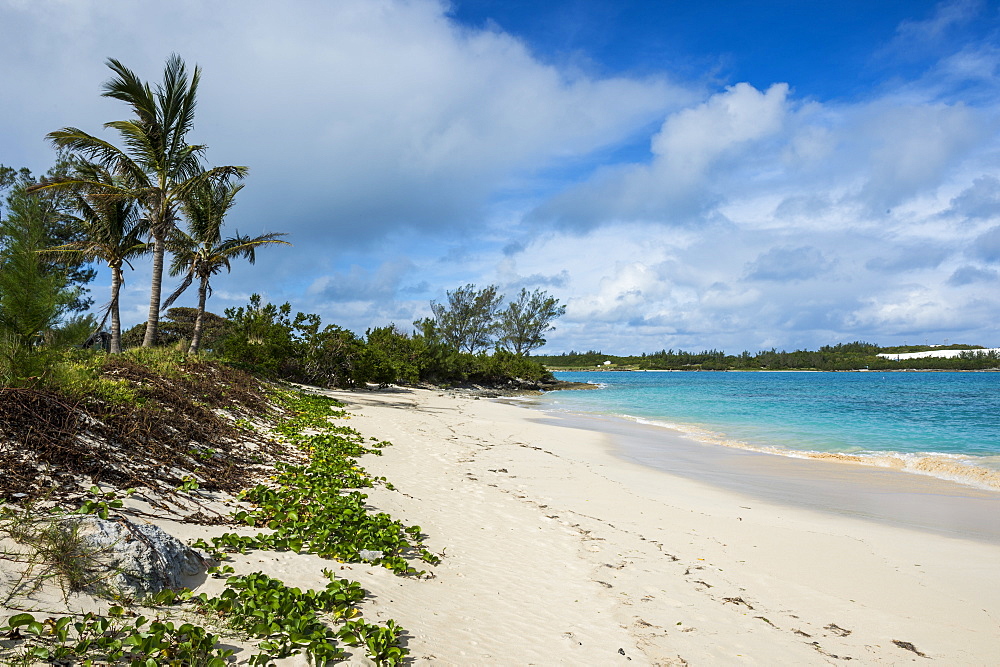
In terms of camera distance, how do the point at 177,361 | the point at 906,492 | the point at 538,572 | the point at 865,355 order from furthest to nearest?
the point at 865,355 → the point at 177,361 → the point at 906,492 → the point at 538,572

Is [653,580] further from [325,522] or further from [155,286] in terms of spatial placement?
[155,286]

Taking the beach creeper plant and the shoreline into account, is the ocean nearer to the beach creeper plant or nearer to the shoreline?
the shoreline

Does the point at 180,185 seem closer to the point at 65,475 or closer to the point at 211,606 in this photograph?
the point at 65,475

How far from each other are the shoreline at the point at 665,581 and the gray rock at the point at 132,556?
4.52ft

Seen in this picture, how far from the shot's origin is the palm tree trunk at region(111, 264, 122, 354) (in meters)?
21.4

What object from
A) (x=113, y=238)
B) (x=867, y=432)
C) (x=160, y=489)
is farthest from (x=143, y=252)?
(x=867, y=432)

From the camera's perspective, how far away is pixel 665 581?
5434 millimetres

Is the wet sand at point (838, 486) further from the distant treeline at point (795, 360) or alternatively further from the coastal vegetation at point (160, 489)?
the distant treeline at point (795, 360)

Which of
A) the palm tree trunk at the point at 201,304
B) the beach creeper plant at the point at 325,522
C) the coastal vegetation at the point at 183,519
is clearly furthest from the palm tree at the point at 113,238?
the beach creeper plant at the point at 325,522

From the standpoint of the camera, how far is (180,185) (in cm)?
1723

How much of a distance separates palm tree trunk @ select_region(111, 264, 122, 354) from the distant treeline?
361ft

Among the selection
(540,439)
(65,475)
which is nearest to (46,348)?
(65,475)

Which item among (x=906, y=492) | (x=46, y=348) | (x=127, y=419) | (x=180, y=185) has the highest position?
(x=180, y=185)

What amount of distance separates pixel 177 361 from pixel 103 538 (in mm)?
11426
